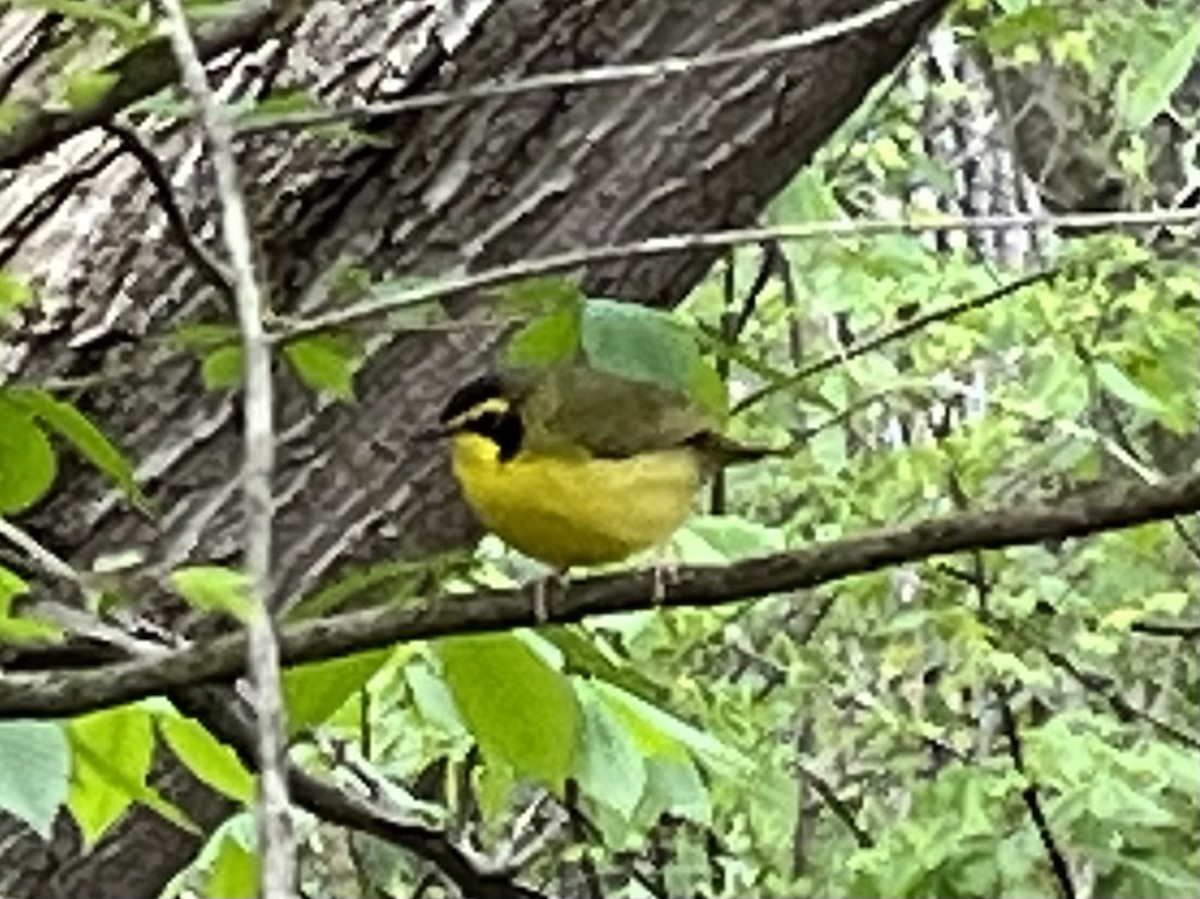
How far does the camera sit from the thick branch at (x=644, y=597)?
1058 millimetres

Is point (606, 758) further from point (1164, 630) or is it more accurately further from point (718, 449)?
point (1164, 630)

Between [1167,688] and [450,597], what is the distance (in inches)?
163

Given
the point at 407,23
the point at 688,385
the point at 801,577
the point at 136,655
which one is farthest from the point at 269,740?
the point at 407,23

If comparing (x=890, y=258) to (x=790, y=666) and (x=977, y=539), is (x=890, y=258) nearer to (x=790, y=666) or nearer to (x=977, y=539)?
(x=790, y=666)

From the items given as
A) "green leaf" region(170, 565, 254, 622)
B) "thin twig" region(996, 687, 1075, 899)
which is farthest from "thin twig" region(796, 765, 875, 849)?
"green leaf" region(170, 565, 254, 622)

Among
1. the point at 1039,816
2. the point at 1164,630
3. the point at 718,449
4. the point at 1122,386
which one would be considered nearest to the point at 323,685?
the point at 718,449

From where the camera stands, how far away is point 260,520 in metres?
0.60

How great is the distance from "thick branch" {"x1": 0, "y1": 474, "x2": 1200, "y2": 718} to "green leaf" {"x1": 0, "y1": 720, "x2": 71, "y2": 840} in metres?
0.06

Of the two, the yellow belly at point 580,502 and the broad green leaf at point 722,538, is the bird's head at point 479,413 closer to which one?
the yellow belly at point 580,502

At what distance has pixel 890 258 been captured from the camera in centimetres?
350

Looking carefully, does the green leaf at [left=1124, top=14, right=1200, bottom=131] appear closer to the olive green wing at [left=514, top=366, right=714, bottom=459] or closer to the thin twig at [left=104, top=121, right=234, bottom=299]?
the olive green wing at [left=514, top=366, right=714, bottom=459]

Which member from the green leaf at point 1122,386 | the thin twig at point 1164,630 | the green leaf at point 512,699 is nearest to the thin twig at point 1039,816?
the thin twig at point 1164,630

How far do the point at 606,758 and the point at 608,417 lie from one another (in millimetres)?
457

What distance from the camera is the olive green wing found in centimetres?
201
